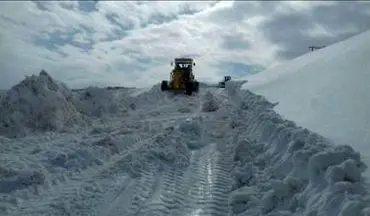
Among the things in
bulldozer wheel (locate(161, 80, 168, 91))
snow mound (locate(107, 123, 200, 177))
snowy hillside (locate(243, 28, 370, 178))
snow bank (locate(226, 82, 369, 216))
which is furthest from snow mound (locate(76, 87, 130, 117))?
bulldozer wheel (locate(161, 80, 168, 91))

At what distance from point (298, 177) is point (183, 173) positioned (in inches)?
107

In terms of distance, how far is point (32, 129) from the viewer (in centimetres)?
1245

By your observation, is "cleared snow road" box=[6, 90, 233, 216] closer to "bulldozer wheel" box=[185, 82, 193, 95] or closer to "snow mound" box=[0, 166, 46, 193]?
"snow mound" box=[0, 166, 46, 193]

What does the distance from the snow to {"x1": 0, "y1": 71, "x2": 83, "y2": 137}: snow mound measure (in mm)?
134

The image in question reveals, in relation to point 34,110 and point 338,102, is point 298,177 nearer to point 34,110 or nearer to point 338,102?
point 338,102

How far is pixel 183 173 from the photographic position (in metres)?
7.90

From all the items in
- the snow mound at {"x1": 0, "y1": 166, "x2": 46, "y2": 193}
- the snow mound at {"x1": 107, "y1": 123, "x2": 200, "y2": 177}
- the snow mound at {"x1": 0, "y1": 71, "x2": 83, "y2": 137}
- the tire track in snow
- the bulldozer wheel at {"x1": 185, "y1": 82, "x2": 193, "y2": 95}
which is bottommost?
the tire track in snow

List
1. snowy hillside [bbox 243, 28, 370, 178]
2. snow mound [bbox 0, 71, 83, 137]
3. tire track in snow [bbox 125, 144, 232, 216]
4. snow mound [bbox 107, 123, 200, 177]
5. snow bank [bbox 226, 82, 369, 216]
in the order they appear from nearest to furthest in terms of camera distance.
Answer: snow bank [bbox 226, 82, 369, 216] < tire track in snow [bbox 125, 144, 232, 216] < snowy hillside [bbox 243, 28, 370, 178] < snow mound [bbox 107, 123, 200, 177] < snow mound [bbox 0, 71, 83, 137]

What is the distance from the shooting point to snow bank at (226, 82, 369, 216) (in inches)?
177

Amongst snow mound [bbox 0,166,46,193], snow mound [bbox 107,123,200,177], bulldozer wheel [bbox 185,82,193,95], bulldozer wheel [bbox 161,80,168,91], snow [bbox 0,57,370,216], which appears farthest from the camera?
bulldozer wheel [bbox 161,80,168,91]

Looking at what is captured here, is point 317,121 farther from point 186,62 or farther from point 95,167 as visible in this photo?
point 186,62

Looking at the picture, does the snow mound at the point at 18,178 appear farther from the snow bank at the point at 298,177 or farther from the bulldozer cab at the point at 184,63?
the bulldozer cab at the point at 184,63

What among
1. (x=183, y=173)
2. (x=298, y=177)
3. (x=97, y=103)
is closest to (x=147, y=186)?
(x=183, y=173)

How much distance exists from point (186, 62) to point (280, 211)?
27180mm
